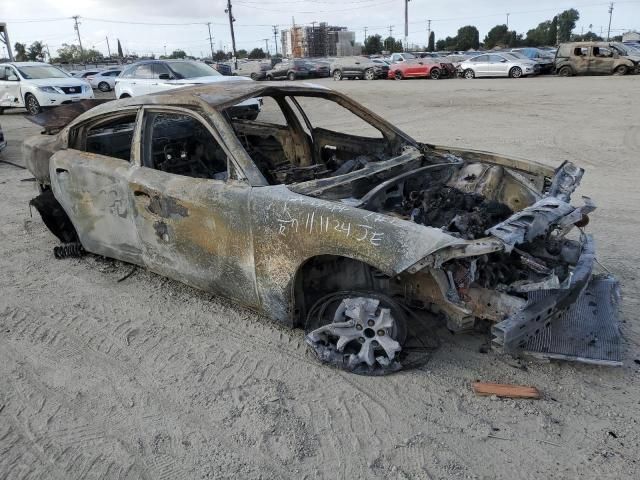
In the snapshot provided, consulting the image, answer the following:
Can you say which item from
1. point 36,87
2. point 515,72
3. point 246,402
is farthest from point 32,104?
point 515,72

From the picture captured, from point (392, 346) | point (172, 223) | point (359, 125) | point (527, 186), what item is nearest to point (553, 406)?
point (392, 346)

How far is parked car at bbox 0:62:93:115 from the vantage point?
48.7ft

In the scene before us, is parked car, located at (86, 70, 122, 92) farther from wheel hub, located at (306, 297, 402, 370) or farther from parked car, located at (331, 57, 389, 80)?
wheel hub, located at (306, 297, 402, 370)

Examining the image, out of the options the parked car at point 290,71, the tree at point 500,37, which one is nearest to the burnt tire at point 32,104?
the parked car at point 290,71

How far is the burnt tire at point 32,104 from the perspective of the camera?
15047mm

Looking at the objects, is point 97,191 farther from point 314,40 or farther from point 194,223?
point 314,40

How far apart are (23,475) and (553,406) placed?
2748 millimetres

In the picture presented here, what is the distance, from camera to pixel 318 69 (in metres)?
33.2

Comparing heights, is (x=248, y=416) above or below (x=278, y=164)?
below

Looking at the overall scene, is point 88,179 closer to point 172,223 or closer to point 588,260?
point 172,223

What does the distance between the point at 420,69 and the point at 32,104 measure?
1875cm

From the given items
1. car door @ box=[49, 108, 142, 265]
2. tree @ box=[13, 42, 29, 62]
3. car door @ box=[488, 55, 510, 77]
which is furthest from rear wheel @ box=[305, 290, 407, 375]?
tree @ box=[13, 42, 29, 62]

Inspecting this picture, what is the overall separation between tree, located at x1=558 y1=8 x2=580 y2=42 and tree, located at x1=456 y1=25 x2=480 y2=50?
14.5 m

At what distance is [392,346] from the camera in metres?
3.10
